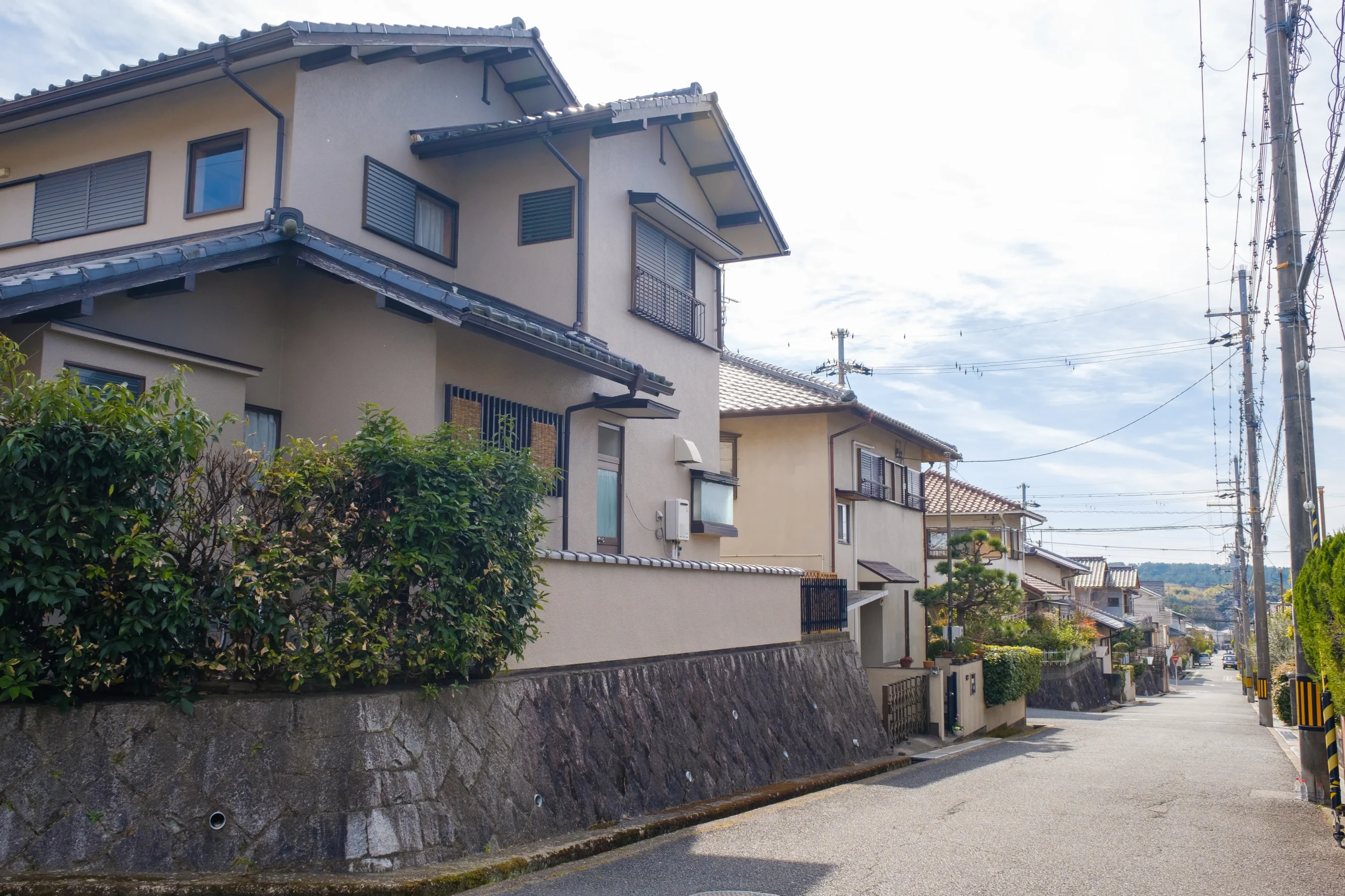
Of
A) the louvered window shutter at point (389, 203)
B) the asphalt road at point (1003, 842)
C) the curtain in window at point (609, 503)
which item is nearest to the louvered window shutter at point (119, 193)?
the louvered window shutter at point (389, 203)

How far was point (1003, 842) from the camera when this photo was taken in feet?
34.0

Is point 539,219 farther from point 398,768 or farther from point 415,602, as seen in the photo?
point 398,768

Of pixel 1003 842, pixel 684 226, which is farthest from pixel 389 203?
pixel 1003 842

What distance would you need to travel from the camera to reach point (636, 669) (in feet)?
38.5

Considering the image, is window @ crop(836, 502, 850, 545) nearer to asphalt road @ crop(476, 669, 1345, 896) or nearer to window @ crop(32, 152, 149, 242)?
asphalt road @ crop(476, 669, 1345, 896)

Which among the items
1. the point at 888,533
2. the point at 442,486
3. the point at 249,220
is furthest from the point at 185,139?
the point at 888,533

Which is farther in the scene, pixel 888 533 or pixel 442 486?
pixel 888 533

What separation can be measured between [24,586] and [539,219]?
9.66 metres

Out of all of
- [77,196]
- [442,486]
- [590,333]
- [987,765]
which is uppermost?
[77,196]

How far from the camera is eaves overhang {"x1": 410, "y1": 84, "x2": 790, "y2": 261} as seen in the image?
14.4m

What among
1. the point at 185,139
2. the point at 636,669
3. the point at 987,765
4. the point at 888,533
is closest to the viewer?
the point at 636,669

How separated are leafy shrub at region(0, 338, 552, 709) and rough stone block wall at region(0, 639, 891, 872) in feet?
0.89

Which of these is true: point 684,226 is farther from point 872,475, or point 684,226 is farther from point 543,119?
point 872,475

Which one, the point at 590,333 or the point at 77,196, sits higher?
the point at 77,196
